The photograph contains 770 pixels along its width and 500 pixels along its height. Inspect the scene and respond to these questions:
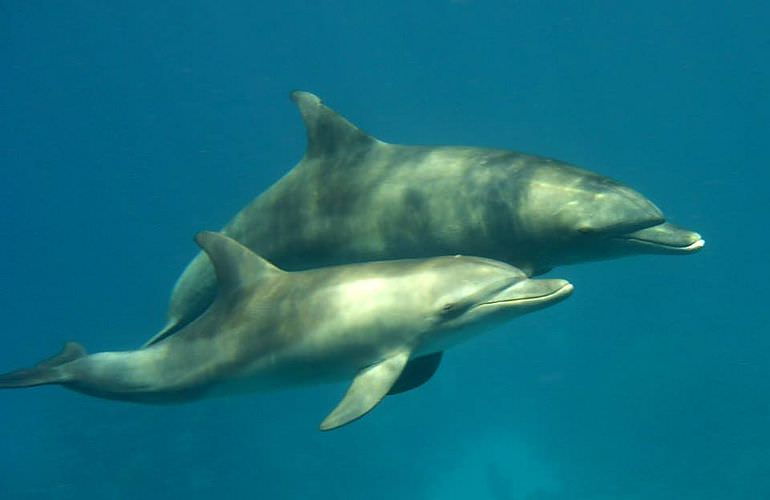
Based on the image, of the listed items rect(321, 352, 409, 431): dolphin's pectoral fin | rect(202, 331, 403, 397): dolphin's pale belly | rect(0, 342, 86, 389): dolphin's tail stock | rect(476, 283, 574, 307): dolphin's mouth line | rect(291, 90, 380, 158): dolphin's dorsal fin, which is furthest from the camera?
rect(291, 90, 380, 158): dolphin's dorsal fin

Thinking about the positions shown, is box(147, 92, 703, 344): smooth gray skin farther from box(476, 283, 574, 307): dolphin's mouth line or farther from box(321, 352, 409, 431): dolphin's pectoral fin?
box(321, 352, 409, 431): dolphin's pectoral fin

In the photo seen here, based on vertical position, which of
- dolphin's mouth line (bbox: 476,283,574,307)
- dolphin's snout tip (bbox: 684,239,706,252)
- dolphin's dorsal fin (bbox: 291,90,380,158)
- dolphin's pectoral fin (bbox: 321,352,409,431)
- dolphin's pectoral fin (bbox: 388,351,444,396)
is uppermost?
dolphin's dorsal fin (bbox: 291,90,380,158)

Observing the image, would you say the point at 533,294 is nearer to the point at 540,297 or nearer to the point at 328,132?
the point at 540,297

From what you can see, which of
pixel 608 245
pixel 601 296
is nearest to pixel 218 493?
pixel 601 296

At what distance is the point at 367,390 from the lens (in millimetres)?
8078

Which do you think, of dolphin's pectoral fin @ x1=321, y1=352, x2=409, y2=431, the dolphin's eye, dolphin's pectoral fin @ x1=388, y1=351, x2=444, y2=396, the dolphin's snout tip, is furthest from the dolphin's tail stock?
the dolphin's snout tip

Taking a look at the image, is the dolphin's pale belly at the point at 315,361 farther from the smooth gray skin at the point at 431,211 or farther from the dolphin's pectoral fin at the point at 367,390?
the smooth gray skin at the point at 431,211

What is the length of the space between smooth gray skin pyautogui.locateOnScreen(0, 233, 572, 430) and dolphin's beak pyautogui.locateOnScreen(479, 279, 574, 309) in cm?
1

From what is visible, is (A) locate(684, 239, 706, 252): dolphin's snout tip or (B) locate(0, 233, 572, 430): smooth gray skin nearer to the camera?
(B) locate(0, 233, 572, 430): smooth gray skin

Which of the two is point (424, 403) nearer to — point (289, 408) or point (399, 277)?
point (289, 408)

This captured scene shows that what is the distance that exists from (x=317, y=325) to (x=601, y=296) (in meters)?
20.2

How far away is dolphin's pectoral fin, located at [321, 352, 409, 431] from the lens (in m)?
7.72

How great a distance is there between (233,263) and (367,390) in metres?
2.09

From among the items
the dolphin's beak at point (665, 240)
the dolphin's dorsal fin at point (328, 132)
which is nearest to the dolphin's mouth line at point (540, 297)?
the dolphin's beak at point (665, 240)
